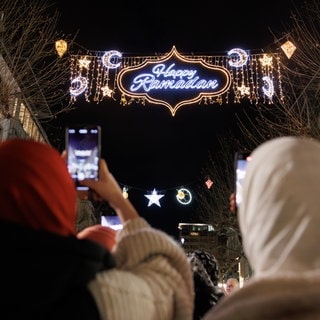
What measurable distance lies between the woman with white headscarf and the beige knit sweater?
32 cm

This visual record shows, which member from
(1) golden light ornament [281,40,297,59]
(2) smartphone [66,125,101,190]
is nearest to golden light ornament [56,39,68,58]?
(1) golden light ornament [281,40,297,59]

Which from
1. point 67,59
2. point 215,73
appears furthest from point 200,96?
point 67,59

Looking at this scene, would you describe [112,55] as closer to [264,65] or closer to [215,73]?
[215,73]

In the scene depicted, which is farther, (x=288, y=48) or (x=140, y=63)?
(x=140, y=63)

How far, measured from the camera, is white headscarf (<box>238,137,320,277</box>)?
116 cm

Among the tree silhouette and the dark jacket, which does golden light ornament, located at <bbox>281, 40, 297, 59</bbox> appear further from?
the dark jacket

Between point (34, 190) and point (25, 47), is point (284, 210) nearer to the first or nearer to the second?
point (34, 190)

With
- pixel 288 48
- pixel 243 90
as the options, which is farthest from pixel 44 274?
pixel 243 90

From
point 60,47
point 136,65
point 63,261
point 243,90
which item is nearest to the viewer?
point 63,261

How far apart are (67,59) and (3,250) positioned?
11275 millimetres

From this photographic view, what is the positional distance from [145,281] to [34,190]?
47 cm

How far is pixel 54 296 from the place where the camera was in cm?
127

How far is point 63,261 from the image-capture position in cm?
130

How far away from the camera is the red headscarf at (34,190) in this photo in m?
1.39
